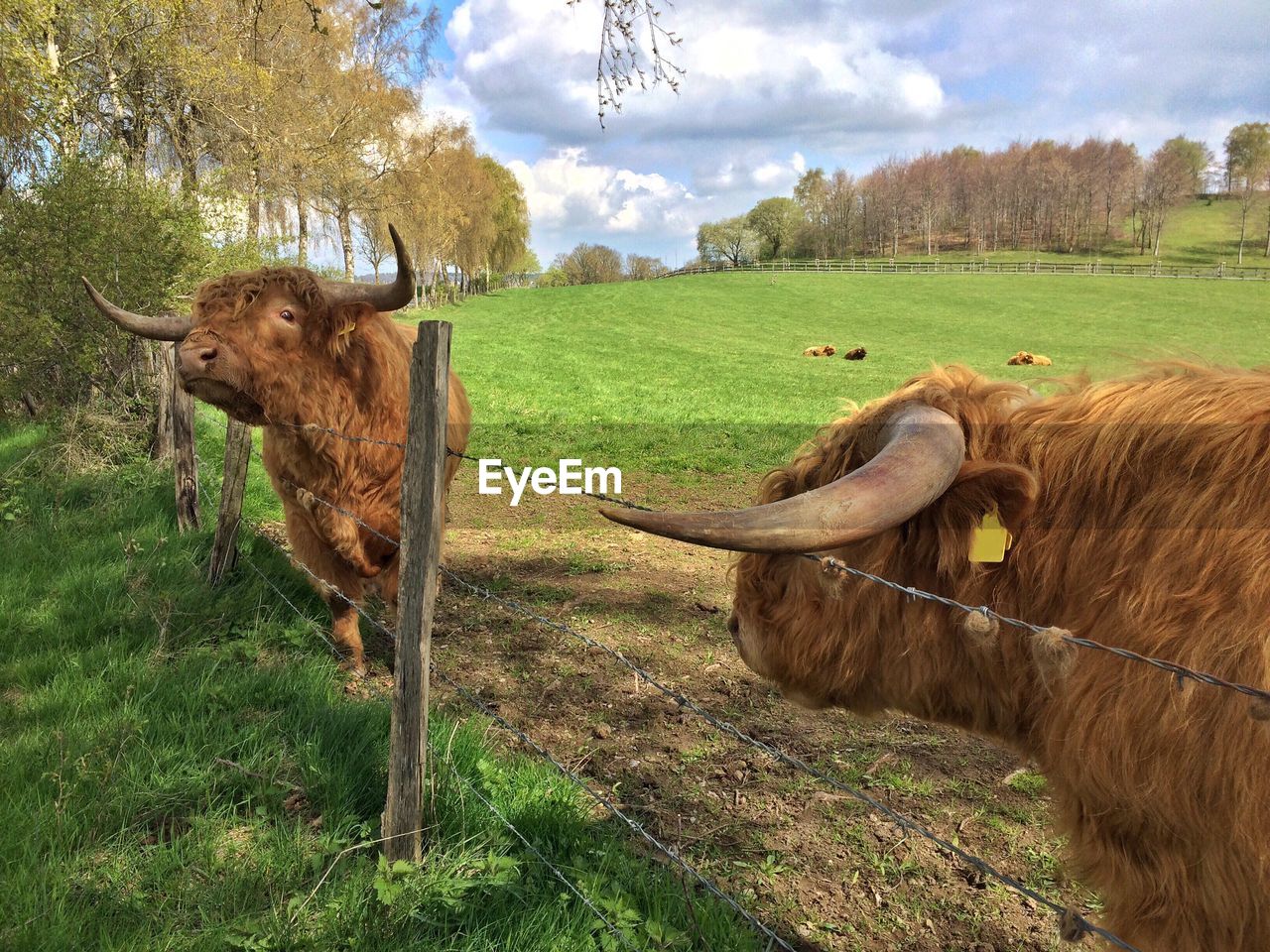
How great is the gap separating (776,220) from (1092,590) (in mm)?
91818

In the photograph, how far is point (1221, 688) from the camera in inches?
50.3

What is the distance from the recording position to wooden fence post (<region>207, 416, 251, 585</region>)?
471 cm

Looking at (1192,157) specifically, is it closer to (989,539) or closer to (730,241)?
(730,241)

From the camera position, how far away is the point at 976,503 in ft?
5.34

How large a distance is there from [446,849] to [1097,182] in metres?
97.7

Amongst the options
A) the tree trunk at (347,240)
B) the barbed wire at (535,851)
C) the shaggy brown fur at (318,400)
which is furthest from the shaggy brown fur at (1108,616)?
the tree trunk at (347,240)

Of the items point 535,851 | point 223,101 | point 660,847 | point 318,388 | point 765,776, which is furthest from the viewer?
point 223,101

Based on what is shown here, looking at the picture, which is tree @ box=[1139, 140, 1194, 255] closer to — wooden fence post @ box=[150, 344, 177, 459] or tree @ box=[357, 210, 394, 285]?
tree @ box=[357, 210, 394, 285]

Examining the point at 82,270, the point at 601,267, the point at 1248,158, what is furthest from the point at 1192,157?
the point at 82,270

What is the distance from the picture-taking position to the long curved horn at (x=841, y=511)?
1294 millimetres

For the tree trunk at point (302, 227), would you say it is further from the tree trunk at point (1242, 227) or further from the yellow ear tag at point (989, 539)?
the tree trunk at point (1242, 227)

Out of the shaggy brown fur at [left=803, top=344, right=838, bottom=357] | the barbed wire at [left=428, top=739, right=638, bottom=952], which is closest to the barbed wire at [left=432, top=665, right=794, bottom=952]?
the barbed wire at [left=428, top=739, right=638, bottom=952]

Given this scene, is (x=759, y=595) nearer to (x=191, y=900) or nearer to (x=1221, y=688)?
(x=1221, y=688)

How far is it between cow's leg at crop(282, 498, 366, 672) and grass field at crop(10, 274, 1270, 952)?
0.59 ft
